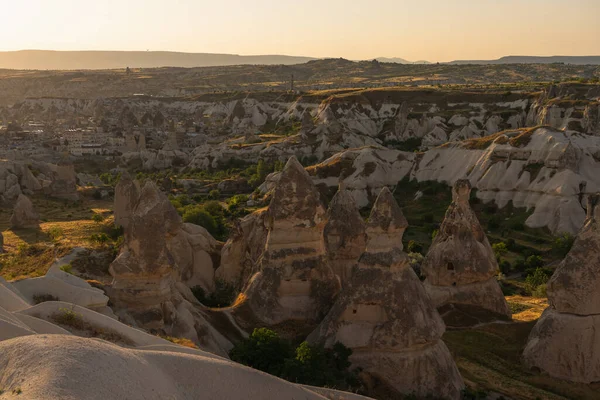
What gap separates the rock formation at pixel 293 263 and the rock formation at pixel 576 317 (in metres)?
5.33

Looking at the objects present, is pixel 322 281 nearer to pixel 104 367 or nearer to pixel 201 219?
pixel 104 367

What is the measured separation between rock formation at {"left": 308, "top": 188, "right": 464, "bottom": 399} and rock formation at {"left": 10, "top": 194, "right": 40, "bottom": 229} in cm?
2302

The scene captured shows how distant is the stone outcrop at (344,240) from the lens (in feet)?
59.7

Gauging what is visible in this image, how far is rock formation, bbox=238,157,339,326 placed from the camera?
52.0 ft

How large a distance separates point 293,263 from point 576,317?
22.7 feet

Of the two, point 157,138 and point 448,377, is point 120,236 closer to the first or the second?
point 448,377

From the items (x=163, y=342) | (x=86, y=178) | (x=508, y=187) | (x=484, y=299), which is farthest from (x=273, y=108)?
(x=163, y=342)

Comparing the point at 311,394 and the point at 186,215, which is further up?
the point at 311,394

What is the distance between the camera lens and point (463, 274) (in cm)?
1927

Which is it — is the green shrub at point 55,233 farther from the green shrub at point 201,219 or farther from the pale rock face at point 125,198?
the green shrub at point 201,219

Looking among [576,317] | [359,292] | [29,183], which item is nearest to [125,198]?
[359,292]

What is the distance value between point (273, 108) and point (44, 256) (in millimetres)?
77351

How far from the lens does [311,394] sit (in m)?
9.70

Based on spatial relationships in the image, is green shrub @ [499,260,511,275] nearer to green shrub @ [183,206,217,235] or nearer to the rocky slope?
the rocky slope
